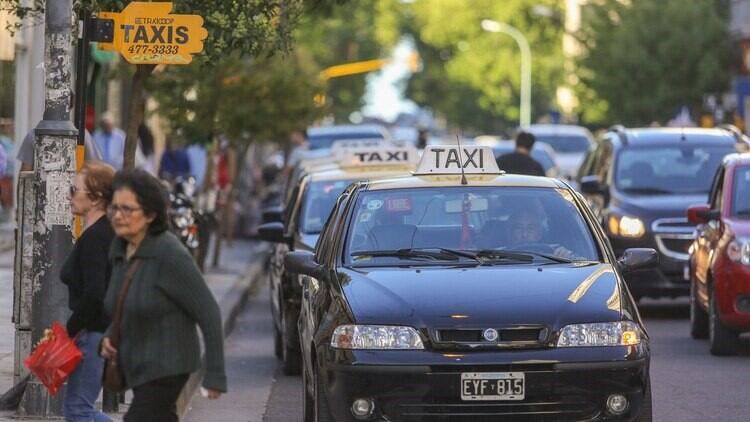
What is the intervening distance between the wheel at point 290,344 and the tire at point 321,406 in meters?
4.10

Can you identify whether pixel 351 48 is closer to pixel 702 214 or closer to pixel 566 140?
pixel 566 140

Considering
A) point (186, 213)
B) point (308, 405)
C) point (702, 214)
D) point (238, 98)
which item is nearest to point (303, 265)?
point (308, 405)

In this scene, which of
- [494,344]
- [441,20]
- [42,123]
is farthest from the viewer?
[441,20]

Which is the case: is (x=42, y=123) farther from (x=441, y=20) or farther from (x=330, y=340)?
(x=441, y=20)

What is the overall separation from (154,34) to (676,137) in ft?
30.5

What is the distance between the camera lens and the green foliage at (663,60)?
189ft

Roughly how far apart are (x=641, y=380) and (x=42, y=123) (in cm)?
345

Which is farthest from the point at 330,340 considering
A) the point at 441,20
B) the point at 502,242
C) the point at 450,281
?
the point at 441,20

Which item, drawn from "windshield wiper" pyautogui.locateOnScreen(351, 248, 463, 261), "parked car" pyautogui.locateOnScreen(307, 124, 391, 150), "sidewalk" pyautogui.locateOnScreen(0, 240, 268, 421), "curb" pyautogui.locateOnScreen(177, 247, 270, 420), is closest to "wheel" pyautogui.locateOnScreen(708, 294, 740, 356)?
"curb" pyautogui.locateOnScreen(177, 247, 270, 420)

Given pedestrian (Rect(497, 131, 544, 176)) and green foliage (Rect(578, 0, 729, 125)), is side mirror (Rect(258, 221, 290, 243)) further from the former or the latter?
green foliage (Rect(578, 0, 729, 125))

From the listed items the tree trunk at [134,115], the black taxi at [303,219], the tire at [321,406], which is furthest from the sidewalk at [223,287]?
the tree trunk at [134,115]

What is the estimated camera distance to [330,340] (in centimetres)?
957

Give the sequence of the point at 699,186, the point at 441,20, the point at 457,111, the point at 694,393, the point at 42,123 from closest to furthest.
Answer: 1. the point at 42,123
2. the point at 694,393
3. the point at 699,186
4. the point at 441,20
5. the point at 457,111

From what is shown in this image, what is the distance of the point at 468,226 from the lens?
35.0 ft
